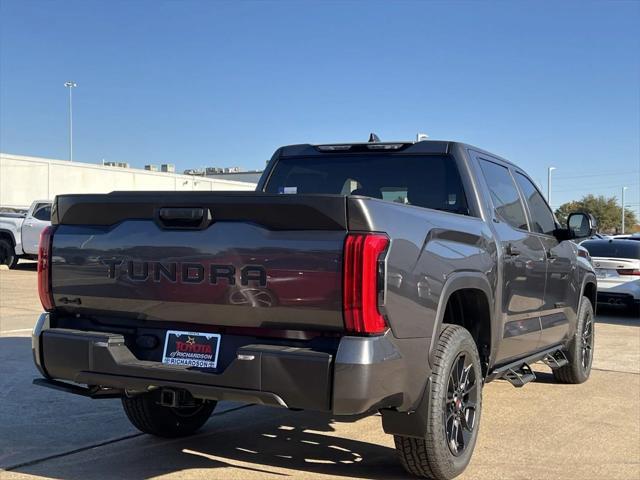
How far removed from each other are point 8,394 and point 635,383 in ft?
19.6

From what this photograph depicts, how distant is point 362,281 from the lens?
3.25 meters

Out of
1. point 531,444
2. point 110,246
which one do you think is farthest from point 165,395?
point 531,444

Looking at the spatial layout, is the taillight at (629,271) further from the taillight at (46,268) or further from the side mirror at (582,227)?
the taillight at (46,268)

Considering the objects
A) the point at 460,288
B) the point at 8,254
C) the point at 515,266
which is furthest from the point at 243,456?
the point at 8,254

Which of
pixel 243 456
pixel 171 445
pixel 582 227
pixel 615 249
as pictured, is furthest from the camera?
pixel 615 249

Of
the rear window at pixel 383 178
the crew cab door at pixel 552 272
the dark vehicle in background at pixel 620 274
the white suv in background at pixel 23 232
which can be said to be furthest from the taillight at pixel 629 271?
the white suv in background at pixel 23 232

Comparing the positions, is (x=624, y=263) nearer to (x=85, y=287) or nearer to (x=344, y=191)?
(x=344, y=191)

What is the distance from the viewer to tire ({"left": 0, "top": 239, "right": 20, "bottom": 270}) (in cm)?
2081

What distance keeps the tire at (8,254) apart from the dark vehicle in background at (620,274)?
632 inches

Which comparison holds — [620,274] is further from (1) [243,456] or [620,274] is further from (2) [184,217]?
(2) [184,217]

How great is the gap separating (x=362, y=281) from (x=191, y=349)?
3.40ft

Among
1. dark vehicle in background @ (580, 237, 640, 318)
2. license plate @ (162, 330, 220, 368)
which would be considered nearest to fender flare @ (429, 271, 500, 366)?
license plate @ (162, 330, 220, 368)

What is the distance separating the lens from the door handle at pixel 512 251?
4.98 meters

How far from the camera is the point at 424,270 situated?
11.9 ft
